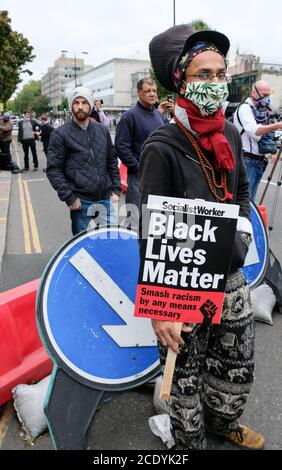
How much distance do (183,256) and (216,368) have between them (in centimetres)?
72

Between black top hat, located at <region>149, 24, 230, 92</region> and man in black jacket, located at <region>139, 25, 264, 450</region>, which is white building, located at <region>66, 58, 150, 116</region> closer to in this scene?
black top hat, located at <region>149, 24, 230, 92</region>

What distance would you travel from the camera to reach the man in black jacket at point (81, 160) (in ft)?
12.4

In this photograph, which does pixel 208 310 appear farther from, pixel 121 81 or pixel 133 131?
pixel 121 81

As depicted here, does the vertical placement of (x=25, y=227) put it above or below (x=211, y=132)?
below

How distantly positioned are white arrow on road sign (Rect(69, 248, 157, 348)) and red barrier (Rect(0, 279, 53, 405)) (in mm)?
750

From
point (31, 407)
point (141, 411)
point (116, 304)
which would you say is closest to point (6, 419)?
point (31, 407)

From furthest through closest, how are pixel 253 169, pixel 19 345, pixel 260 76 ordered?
1. pixel 260 76
2. pixel 253 169
3. pixel 19 345

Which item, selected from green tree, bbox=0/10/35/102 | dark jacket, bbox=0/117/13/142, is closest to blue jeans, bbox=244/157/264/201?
dark jacket, bbox=0/117/13/142

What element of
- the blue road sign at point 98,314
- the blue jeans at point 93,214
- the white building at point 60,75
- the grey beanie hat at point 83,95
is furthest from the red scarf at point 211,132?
the white building at point 60,75

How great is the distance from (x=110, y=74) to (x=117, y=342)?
11215 centimetres

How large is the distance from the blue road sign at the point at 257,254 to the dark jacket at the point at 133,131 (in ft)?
5.52

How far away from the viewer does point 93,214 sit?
13.6ft

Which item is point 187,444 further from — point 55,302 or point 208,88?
point 208,88

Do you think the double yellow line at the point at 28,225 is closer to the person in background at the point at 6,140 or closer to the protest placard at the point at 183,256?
the person in background at the point at 6,140
